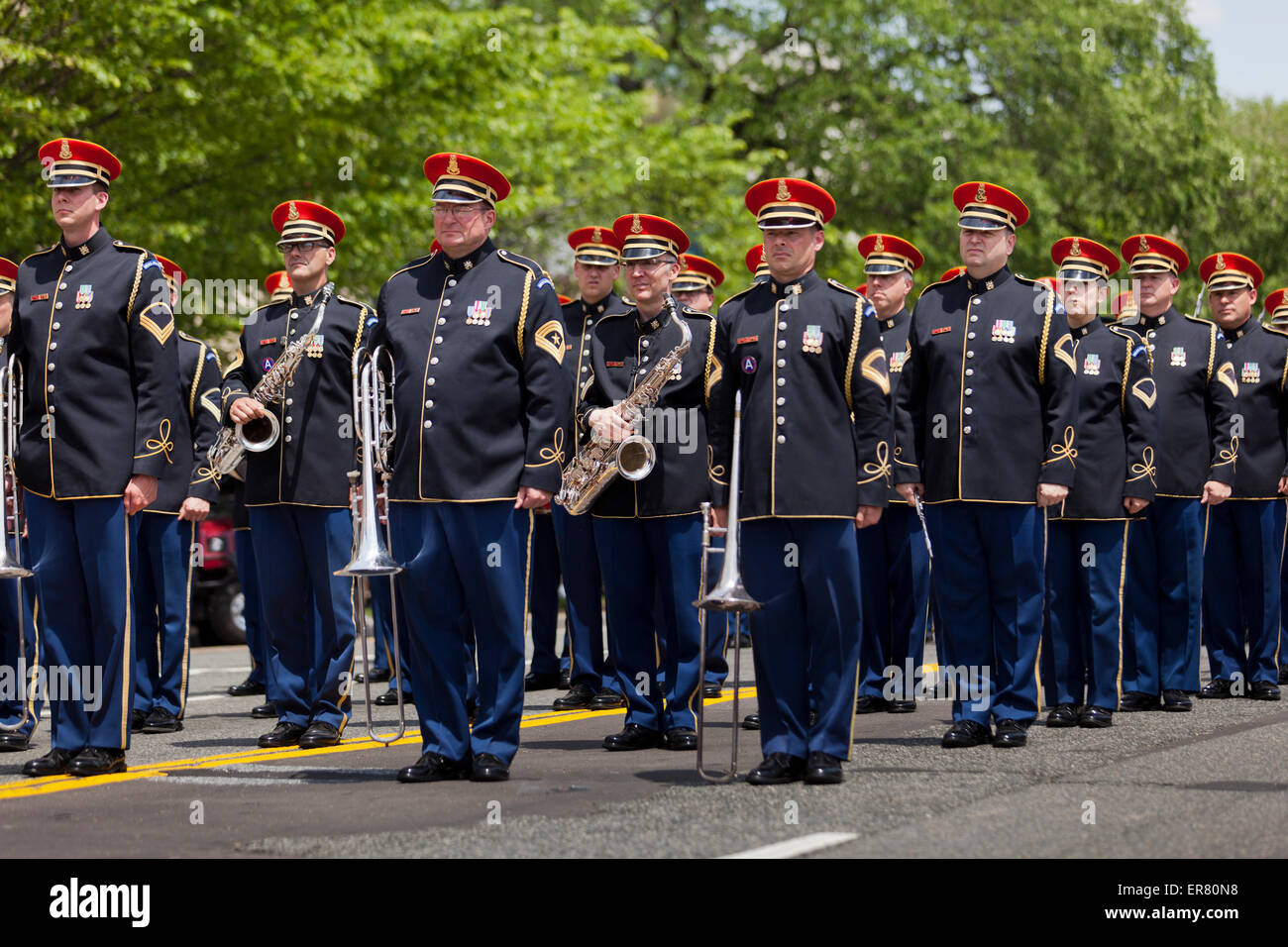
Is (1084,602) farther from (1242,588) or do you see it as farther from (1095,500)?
(1242,588)

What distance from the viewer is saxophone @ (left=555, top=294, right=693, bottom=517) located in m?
9.16

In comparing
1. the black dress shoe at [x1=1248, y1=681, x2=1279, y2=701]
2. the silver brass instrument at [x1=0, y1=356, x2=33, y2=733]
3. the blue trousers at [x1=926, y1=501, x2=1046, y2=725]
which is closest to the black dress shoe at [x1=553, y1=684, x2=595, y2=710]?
the blue trousers at [x1=926, y1=501, x2=1046, y2=725]

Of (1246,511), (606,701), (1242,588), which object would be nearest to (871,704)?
(606,701)

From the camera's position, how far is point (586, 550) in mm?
11773

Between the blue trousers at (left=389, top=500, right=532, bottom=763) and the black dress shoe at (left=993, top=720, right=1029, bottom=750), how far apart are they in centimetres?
250

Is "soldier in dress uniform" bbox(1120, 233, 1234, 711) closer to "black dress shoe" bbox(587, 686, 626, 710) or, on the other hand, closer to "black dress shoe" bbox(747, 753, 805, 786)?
"black dress shoe" bbox(587, 686, 626, 710)

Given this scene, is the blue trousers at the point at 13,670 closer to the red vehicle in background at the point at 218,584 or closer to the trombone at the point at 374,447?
the trombone at the point at 374,447

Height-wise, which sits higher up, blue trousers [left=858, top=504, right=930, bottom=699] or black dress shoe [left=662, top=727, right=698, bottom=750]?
blue trousers [left=858, top=504, right=930, bottom=699]

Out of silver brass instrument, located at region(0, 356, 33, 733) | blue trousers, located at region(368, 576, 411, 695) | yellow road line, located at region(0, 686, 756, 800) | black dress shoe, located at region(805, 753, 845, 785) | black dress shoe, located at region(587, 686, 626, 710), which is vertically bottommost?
yellow road line, located at region(0, 686, 756, 800)
